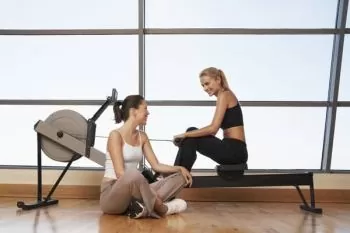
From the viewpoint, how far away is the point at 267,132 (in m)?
4.29

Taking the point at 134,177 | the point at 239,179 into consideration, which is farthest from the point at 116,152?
the point at 239,179

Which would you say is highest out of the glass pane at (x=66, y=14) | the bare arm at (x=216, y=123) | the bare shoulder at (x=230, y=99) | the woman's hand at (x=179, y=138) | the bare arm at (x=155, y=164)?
the glass pane at (x=66, y=14)

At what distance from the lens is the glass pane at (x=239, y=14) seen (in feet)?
13.6

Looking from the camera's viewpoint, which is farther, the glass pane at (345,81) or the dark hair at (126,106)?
the glass pane at (345,81)

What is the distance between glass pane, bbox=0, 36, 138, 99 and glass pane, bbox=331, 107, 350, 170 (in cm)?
220

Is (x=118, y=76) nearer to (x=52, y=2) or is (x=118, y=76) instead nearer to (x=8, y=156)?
(x=52, y=2)

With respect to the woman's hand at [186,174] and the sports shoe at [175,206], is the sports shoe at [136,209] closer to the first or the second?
the sports shoe at [175,206]

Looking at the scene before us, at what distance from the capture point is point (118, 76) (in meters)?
4.21

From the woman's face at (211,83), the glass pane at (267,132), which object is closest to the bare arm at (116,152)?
the woman's face at (211,83)

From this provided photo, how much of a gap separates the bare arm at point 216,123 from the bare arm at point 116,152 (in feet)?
1.75

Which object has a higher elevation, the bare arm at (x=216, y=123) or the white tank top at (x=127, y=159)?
the bare arm at (x=216, y=123)

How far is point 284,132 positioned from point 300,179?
834mm

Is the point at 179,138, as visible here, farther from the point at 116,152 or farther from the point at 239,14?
the point at 239,14

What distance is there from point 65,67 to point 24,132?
2.72ft
